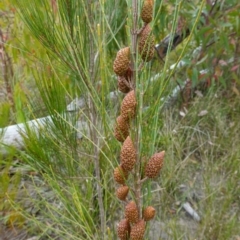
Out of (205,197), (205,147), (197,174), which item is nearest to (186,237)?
(205,197)

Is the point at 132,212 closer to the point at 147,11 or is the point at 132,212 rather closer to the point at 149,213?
the point at 149,213

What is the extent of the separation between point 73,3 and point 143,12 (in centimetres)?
55

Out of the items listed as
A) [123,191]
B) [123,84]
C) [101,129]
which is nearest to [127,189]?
[123,191]

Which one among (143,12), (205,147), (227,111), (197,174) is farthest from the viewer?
(227,111)

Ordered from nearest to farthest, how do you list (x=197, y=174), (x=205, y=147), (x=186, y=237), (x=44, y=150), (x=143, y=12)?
Result: 1. (x=143, y=12)
2. (x=44, y=150)
3. (x=186, y=237)
4. (x=197, y=174)
5. (x=205, y=147)

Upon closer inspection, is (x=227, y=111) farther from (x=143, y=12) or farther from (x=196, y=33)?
(x=143, y=12)

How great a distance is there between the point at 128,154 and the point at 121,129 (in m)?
0.06

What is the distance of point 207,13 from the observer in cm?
266

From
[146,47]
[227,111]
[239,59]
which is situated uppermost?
[146,47]

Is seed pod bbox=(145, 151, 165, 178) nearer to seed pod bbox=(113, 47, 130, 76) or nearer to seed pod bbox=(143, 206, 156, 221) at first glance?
seed pod bbox=(143, 206, 156, 221)

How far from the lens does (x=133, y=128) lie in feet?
3.23

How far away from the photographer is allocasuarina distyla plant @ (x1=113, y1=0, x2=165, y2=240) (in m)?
0.92

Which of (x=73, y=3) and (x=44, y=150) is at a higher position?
(x=73, y=3)

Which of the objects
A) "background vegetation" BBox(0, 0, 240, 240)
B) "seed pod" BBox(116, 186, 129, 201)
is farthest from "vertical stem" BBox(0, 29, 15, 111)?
"seed pod" BBox(116, 186, 129, 201)
